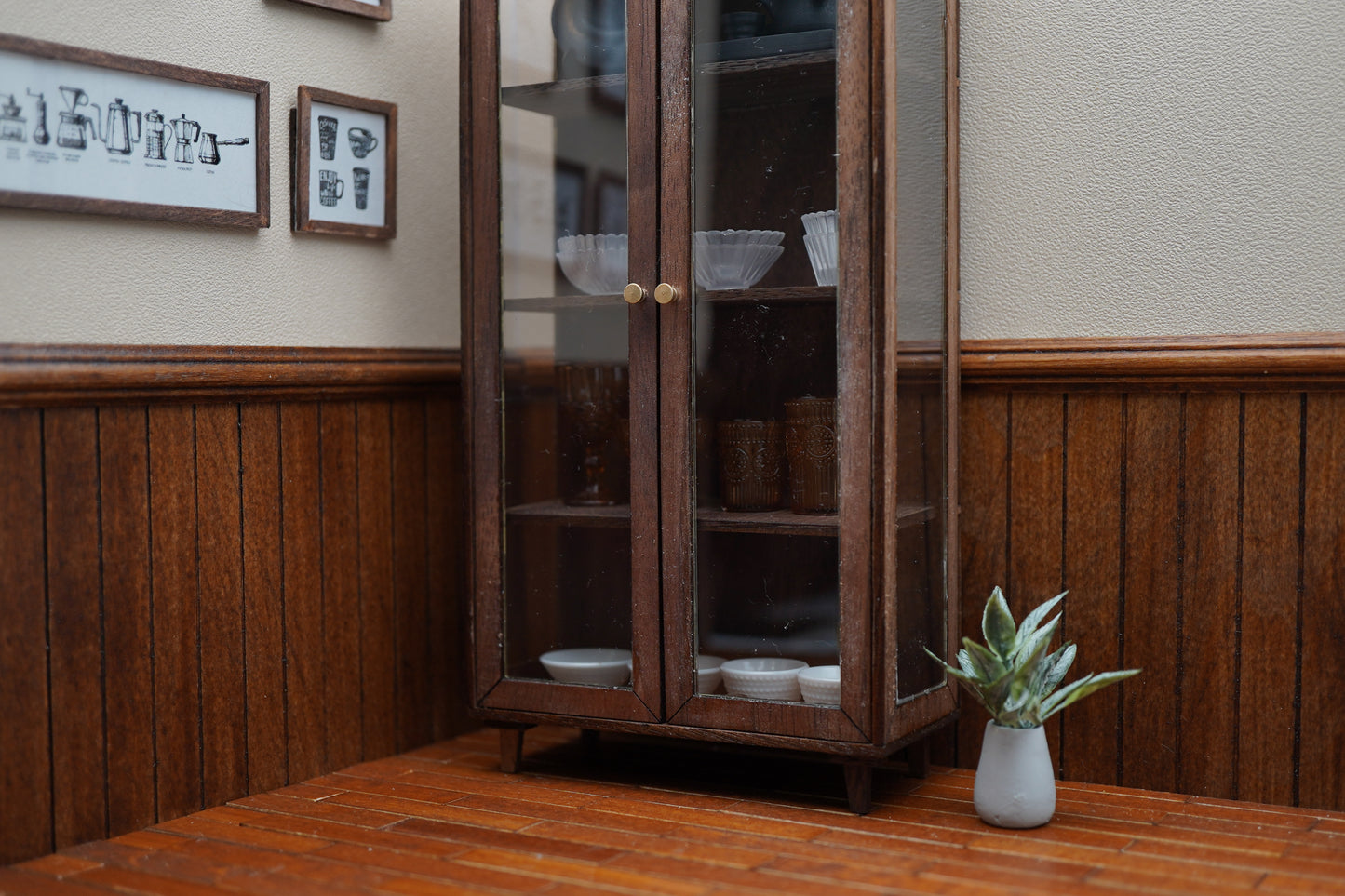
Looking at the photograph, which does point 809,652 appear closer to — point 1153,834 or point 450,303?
point 1153,834

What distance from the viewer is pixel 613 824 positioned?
1984mm

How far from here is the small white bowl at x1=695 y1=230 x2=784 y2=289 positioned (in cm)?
207

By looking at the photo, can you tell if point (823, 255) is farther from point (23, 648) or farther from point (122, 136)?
point (23, 648)

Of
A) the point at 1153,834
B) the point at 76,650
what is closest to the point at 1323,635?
the point at 1153,834

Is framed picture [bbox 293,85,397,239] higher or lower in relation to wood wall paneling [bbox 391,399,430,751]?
higher

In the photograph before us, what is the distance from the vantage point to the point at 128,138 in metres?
1.97

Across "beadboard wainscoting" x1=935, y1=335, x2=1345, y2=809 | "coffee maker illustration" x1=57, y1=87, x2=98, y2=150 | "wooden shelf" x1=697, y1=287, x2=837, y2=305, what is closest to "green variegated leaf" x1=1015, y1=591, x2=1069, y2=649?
"beadboard wainscoting" x1=935, y1=335, x2=1345, y2=809

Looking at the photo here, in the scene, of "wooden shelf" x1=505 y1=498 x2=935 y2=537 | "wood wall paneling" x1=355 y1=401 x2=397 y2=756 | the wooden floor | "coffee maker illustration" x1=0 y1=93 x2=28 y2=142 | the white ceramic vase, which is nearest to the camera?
the wooden floor

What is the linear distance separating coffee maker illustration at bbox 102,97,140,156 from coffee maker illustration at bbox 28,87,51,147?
0.30 ft

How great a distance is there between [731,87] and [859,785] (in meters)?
1.13

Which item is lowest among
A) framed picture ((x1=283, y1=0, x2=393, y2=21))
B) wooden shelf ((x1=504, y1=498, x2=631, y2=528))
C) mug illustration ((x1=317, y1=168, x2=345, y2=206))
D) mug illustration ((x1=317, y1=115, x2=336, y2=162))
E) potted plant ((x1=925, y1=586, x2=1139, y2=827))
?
potted plant ((x1=925, y1=586, x2=1139, y2=827))

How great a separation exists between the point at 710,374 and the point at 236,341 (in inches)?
31.1

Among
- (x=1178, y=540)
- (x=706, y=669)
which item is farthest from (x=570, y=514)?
(x=1178, y=540)

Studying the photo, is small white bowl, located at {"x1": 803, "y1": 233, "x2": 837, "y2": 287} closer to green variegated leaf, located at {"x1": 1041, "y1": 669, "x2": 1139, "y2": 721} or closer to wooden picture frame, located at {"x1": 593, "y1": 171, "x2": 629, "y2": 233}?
wooden picture frame, located at {"x1": 593, "y1": 171, "x2": 629, "y2": 233}
